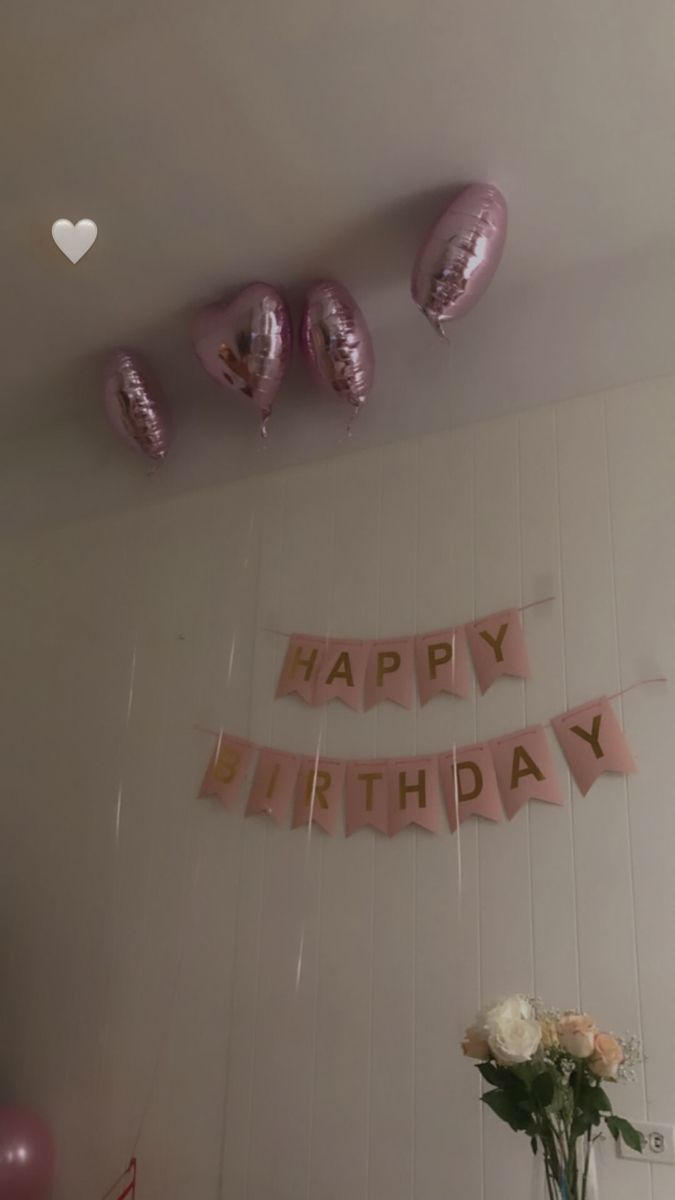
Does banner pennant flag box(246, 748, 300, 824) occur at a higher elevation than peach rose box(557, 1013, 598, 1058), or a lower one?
higher

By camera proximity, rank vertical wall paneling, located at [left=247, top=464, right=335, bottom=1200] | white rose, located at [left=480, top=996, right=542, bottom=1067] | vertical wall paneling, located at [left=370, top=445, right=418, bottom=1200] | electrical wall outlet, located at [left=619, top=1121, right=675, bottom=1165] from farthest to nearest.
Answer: vertical wall paneling, located at [left=247, top=464, right=335, bottom=1200], vertical wall paneling, located at [left=370, top=445, right=418, bottom=1200], electrical wall outlet, located at [left=619, top=1121, right=675, bottom=1165], white rose, located at [left=480, top=996, right=542, bottom=1067]

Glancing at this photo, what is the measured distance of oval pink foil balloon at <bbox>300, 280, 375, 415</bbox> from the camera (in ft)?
7.05

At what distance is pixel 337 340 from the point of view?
84.6 inches

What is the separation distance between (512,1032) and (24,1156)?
4.08 ft

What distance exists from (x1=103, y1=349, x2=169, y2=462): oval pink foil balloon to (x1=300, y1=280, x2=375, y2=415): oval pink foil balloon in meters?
0.51

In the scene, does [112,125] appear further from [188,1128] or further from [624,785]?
[188,1128]

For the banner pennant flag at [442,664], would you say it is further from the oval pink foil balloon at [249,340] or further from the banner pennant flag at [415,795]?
the oval pink foil balloon at [249,340]

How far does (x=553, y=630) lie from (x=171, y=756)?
3.32 feet

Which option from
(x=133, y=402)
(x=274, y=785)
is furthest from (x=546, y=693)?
(x=133, y=402)

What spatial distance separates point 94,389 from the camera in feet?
9.07

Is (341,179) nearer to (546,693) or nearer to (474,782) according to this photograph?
(546,693)

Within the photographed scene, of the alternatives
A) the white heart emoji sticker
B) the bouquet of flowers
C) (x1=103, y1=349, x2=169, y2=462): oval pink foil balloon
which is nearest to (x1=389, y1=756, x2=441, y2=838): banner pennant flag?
the bouquet of flowers

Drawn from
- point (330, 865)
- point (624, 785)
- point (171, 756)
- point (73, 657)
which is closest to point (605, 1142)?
point (624, 785)

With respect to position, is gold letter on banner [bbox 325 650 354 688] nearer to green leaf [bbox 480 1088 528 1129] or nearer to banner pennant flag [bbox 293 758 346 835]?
banner pennant flag [bbox 293 758 346 835]
